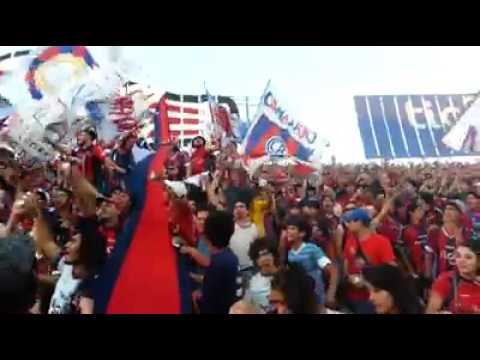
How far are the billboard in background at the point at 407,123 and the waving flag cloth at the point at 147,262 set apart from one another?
1311 millimetres

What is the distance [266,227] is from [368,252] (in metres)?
0.65

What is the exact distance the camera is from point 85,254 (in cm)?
419

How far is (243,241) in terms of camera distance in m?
4.18

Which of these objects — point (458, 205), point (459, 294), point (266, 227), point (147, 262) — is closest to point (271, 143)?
point (266, 227)

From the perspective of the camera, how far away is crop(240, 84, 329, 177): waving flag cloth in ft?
13.9

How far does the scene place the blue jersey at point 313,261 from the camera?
4164mm

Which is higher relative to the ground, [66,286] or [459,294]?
[66,286]

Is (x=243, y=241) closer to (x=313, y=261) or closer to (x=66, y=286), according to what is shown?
(x=313, y=261)

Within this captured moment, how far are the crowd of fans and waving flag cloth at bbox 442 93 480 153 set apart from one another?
13 cm

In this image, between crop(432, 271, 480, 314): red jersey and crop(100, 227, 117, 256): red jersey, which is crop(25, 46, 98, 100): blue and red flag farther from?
crop(432, 271, 480, 314): red jersey

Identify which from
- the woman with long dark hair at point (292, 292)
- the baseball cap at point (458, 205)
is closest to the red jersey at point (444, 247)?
the baseball cap at point (458, 205)

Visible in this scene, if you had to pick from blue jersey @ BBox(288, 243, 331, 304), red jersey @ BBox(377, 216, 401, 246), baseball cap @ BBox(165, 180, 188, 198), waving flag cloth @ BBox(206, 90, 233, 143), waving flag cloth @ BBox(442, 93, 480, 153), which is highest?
waving flag cloth @ BBox(206, 90, 233, 143)

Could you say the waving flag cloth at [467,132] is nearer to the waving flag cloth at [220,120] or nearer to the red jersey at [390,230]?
the red jersey at [390,230]

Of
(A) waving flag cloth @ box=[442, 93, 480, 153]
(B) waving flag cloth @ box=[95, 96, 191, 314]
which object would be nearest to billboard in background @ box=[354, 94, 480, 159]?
(A) waving flag cloth @ box=[442, 93, 480, 153]
